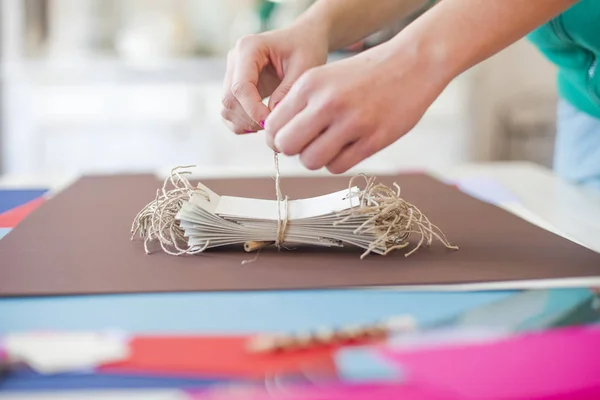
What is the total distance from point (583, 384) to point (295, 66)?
2.13 feet

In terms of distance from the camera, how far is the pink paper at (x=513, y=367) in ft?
1.56

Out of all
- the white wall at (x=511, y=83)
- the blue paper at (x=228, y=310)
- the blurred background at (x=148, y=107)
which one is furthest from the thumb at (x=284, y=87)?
the white wall at (x=511, y=83)

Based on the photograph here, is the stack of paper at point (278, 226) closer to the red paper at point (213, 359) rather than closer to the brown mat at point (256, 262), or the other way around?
the brown mat at point (256, 262)

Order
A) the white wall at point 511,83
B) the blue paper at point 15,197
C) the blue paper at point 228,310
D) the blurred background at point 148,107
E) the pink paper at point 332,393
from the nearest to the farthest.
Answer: the pink paper at point 332,393
the blue paper at point 228,310
the blue paper at point 15,197
the blurred background at point 148,107
the white wall at point 511,83

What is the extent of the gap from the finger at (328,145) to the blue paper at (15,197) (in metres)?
0.67

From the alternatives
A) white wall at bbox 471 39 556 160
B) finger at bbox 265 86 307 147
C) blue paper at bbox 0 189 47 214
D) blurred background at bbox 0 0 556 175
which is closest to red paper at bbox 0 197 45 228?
blue paper at bbox 0 189 47 214

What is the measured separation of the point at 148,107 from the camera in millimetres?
3055

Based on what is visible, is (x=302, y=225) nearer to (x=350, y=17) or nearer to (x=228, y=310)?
(x=228, y=310)

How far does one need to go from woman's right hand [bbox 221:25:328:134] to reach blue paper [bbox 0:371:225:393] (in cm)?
45

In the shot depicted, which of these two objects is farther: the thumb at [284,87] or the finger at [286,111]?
the thumb at [284,87]

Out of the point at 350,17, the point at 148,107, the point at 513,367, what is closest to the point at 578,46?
the point at 350,17

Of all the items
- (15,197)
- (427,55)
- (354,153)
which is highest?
(427,55)

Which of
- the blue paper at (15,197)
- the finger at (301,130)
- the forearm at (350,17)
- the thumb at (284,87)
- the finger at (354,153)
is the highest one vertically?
the forearm at (350,17)

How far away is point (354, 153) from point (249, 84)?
0.79 ft
